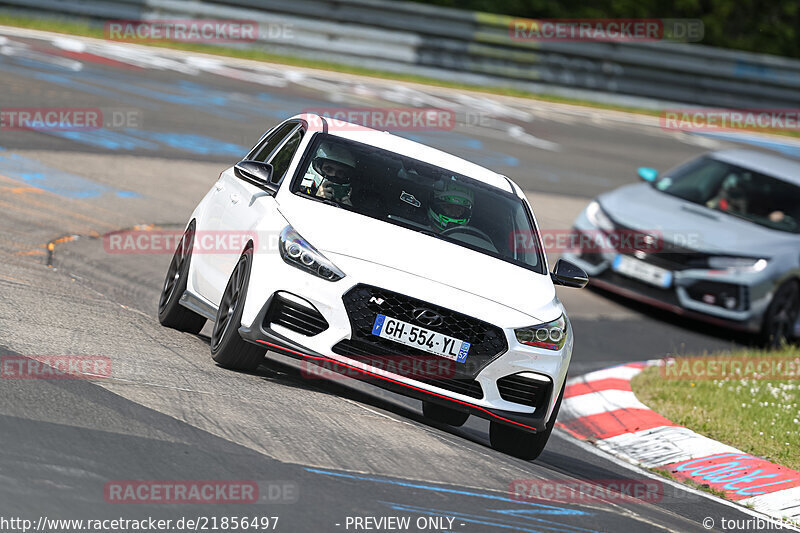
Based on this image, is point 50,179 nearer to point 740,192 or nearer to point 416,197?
point 416,197

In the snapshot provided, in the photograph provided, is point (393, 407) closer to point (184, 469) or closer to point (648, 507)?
point (648, 507)

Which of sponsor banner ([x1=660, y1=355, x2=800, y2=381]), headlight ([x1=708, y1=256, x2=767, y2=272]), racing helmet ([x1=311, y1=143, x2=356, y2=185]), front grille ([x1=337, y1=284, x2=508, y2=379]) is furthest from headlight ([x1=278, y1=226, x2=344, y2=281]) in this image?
headlight ([x1=708, y1=256, x2=767, y2=272])

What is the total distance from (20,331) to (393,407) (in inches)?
94.1

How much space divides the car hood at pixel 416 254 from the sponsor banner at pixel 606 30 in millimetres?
18051

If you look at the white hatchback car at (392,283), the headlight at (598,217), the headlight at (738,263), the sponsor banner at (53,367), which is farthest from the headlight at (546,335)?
the headlight at (598,217)

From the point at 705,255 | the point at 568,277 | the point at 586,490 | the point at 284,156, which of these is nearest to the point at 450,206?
the point at 568,277

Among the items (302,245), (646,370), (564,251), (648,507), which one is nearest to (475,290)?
(302,245)

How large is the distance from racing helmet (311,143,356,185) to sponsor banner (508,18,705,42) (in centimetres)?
1743

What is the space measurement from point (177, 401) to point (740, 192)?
968 centimetres

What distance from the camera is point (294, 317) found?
23.2ft

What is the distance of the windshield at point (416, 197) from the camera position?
7879mm

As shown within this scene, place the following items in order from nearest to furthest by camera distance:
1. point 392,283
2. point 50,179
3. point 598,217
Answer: point 392,283 → point 50,179 → point 598,217

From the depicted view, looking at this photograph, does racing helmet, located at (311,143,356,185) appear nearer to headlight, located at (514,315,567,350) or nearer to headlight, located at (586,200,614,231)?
headlight, located at (514,315,567,350)

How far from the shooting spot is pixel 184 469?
5.61 m
